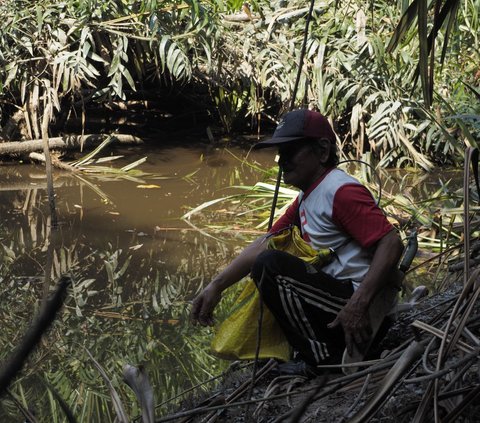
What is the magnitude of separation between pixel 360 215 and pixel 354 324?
33 centimetres

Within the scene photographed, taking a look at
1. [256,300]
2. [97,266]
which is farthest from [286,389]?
[97,266]

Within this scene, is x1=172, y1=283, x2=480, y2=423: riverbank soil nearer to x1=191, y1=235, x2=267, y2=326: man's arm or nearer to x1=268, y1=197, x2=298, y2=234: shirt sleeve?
x1=191, y1=235, x2=267, y2=326: man's arm

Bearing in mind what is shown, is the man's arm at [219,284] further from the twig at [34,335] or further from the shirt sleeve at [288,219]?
the twig at [34,335]

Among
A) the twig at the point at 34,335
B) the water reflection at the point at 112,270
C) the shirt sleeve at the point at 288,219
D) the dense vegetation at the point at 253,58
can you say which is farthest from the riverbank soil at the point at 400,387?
the dense vegetation at the point at 253,58

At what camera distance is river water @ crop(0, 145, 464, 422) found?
3.72 m

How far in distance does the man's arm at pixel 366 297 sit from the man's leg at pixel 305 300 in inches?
4.1

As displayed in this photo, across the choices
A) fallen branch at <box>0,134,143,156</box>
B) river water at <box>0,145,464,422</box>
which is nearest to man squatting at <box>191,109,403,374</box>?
river water at <box>0,145,464,422</box>

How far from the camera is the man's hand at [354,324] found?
2.49 m

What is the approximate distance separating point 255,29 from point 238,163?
59.4 inches

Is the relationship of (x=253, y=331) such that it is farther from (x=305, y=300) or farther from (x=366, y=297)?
(x=366, y=297)

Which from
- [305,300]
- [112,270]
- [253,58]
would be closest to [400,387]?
[305,300]

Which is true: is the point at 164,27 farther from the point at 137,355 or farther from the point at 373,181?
the point at 137,355

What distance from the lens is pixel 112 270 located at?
5660 millimetres

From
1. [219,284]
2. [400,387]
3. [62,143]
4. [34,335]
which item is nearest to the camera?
[34,335]
